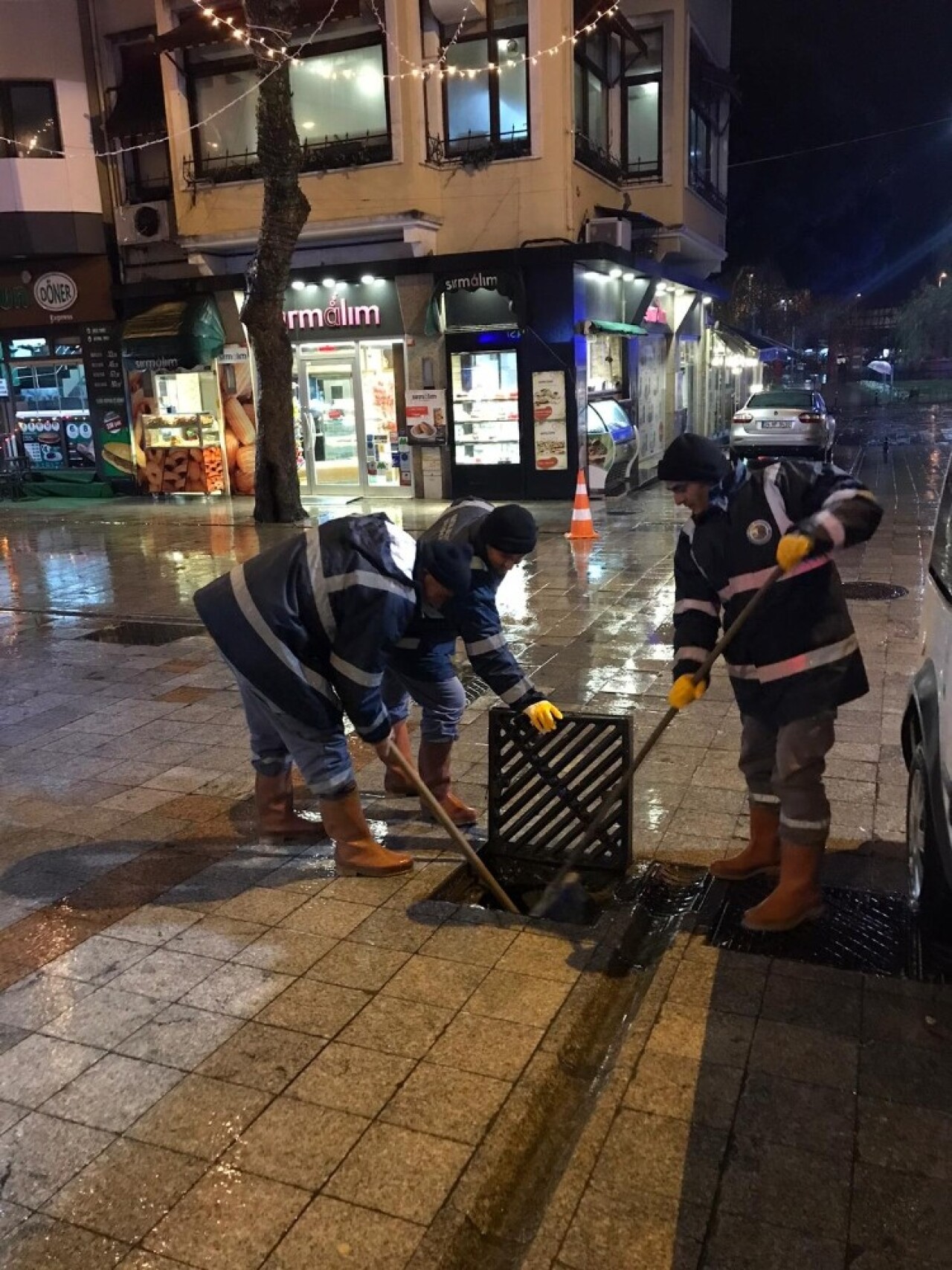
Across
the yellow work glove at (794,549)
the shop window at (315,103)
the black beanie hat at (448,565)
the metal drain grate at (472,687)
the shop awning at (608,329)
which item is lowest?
the metal drain grate at (472,687)

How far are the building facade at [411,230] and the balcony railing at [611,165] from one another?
7cm

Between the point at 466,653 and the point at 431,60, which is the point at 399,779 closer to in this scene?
the point at 466,653

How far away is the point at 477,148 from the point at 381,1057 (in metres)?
15.3

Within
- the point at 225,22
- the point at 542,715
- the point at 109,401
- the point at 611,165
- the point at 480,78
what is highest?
the point at 225,22

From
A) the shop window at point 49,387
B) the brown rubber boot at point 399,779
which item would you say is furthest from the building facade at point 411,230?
the brown rubber boot at point 399,779

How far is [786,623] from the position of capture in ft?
12.6

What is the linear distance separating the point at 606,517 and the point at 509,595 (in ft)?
17.3

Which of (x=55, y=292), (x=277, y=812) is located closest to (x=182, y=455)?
(x=55, y=292)

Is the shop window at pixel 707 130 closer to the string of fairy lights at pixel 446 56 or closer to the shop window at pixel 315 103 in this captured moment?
the string of fairy lights at pixel 446 56

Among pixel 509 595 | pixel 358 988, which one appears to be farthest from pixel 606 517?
pixel 358 988

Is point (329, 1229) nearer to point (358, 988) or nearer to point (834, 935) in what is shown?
point (358, 988)

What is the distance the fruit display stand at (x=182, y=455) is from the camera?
18891mm

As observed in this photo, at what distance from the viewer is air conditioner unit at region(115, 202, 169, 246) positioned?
1816 centimetres

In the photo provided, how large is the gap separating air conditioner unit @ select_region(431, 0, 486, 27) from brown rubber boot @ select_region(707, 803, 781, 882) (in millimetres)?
14771
